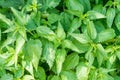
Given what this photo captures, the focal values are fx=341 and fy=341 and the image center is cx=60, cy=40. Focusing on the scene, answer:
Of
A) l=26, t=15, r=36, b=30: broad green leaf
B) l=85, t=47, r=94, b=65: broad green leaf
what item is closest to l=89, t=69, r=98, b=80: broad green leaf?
l=85, t=47, r=94, b=65: broad green leaf

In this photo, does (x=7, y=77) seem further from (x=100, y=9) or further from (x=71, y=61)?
(x=100, y=9)

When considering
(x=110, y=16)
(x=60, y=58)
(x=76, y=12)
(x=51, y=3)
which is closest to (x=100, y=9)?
(x=110, y=16)

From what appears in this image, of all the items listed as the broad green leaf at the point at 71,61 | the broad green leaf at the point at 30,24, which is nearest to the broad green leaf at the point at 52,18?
the broad green leaf at the point at 30,24

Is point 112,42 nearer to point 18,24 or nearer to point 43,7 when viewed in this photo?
point 43,7

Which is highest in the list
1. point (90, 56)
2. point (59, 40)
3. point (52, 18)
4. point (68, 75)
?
point (52, 18)

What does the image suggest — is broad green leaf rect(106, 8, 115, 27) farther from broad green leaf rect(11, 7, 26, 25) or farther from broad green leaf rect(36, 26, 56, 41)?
broad green leaf rect(11, 7, 26, 25)

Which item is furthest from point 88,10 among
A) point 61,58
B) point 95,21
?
point 61,58
